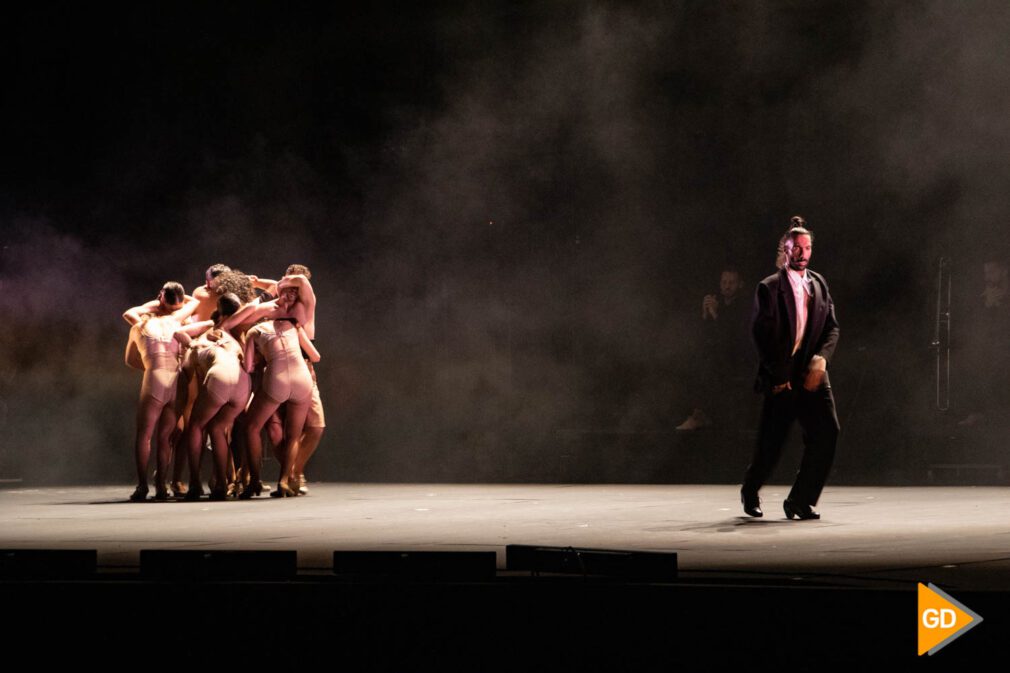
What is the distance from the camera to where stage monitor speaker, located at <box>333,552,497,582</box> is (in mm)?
5688

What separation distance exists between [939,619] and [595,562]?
50.9 inches

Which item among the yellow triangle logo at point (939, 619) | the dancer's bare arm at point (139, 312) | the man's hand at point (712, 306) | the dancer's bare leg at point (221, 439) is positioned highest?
the man's hand at point (712, 306)

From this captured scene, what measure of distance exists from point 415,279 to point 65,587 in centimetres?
857

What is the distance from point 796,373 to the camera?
8.52m

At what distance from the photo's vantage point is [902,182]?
13.2m

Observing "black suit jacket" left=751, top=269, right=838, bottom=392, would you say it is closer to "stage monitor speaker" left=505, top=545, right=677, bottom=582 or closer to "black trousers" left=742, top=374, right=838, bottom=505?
"black trousers" left=742, top=374, right=838, bottom=505

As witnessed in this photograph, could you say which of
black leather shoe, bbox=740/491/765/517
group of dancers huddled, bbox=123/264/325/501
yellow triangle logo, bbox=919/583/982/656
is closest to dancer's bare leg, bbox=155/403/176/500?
group of dancers huddled, bbox=123/264/325/501

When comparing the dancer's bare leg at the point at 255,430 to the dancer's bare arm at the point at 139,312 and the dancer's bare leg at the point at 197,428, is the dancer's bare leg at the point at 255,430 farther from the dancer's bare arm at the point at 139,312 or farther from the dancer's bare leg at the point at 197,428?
the dancer's bare arm at the point at 139,312

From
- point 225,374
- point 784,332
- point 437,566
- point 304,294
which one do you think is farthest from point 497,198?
point 437,566

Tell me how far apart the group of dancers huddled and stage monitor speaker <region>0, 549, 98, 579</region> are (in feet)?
15.6

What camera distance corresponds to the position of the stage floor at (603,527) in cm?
613

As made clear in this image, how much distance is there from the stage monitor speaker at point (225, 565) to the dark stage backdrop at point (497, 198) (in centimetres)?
742

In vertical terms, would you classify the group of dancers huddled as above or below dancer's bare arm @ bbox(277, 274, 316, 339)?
below

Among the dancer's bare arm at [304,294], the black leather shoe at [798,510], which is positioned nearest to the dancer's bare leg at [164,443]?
the dancer's bare arm at [304,294]
